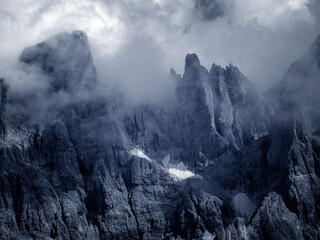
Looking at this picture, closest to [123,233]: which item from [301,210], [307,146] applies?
[301,210]

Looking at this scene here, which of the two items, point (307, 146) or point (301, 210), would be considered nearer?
point (301, 210)

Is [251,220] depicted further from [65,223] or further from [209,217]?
[65,223]

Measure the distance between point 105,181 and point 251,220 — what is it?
178ft

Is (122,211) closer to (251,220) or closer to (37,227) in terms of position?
(37,227)

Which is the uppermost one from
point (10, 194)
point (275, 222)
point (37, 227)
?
point (10, 194)

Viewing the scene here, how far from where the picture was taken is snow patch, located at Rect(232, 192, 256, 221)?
19177cm

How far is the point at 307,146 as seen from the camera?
7800 inches

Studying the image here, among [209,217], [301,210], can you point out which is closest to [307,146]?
[301,210]

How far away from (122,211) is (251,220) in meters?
44.7

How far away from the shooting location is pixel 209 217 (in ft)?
618

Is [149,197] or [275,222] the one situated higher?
[149,197]

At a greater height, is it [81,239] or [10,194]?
[10,194]

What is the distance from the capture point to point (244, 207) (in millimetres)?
196000

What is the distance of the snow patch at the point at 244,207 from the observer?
7550 inches
